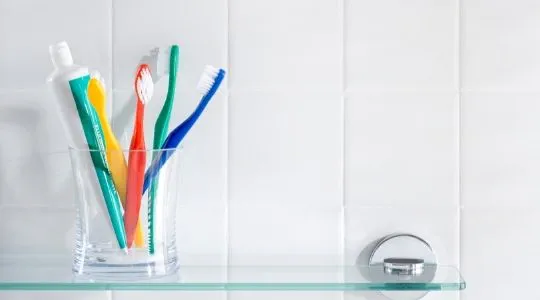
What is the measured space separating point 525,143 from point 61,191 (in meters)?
0.52

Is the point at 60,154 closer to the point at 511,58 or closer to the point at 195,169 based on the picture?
the point at 195,169

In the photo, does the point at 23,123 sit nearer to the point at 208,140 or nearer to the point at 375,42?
the point at 208,140

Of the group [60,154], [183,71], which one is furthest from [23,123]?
[183,71]

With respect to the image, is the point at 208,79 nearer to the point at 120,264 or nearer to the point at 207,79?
the point at 207,79

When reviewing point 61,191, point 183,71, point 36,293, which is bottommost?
point 36,293

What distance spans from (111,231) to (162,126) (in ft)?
0.39

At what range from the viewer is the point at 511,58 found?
95 cm

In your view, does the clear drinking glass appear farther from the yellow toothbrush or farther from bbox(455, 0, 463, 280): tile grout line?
bbox(455, 0, 463, 280): tile grout line

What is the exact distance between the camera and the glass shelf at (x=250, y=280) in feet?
2.78

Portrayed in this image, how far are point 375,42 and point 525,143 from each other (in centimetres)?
20

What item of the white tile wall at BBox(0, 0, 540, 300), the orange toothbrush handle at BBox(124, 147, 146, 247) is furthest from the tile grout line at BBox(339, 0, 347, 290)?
Answer: the orange toothbrush handle at BBox(124, 147, 146, 247)

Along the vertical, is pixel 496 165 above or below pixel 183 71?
below

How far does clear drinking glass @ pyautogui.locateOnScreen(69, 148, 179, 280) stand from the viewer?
86 centimetres

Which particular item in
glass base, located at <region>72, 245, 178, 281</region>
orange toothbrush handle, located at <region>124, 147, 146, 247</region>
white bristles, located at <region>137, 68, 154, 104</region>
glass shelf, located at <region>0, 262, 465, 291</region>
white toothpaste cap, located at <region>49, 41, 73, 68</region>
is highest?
white toothpaste cap, located at <region>49, 41, 73, 68</region>
